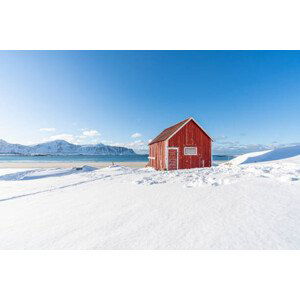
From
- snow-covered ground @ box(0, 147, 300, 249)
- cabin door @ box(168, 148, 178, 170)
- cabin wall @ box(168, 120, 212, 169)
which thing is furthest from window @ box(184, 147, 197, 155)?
snow-covered ground @ box(0, 147, 300, 249)

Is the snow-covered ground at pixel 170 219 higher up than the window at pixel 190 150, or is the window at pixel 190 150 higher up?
the window at pixel 190 150

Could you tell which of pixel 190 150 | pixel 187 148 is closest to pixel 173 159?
pixel 187 148

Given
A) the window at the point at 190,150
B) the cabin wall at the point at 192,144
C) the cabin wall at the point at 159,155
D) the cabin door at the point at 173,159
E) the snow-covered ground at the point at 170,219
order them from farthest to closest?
1. the cabin wall at the point at 159,155
2. the window at the point at 190,150
3. the cabin wall at the point at 192,144
4. the cabin door at the point at 173,159
5. the snow-covered ground at the point at 170,219

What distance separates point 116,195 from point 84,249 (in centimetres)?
401

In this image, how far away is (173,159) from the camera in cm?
2123

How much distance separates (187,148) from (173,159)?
201 cm

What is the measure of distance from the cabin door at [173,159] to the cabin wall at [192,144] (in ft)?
1.15

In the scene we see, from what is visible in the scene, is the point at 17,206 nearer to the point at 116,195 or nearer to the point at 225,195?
the point at 116,195

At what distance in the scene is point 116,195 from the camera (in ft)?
27.6

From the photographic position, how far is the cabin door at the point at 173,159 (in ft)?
69.3

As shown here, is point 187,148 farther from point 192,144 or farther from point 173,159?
point 173,159

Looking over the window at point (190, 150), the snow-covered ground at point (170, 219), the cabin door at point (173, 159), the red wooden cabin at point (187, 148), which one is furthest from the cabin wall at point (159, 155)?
the snow-covered ground at point (170, 219)

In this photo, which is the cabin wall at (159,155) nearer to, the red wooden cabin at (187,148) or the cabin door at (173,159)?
the red wooden cabin at (187,148)

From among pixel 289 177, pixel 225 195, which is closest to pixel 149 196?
pixel 225 195
